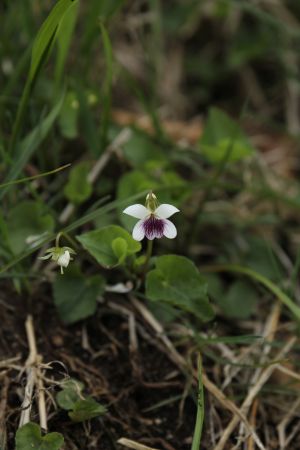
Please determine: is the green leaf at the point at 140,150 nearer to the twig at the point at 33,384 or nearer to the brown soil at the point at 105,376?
the brown soil at the point at 105,376

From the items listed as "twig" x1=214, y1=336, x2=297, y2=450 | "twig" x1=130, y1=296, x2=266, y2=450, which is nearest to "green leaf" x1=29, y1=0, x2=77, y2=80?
"twig" x1=130, y1=296, x2=266, y2=450

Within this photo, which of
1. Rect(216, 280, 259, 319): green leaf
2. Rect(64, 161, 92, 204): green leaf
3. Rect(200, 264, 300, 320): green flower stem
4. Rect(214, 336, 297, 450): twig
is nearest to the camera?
Rect(214, 336, 297, 450): twig

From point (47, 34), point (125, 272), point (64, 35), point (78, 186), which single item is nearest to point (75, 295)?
point (125, 272)

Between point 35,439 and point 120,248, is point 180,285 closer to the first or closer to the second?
point 120,248

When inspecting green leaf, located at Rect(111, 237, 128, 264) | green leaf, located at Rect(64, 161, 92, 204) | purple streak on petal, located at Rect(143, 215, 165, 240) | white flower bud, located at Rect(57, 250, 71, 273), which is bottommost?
white flower bud, located at Rect(57, 250, 71, 273)

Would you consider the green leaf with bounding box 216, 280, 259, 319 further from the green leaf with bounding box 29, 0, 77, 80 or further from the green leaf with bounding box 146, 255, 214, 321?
the green leaf with bounding box 29, 0, 77, 80
